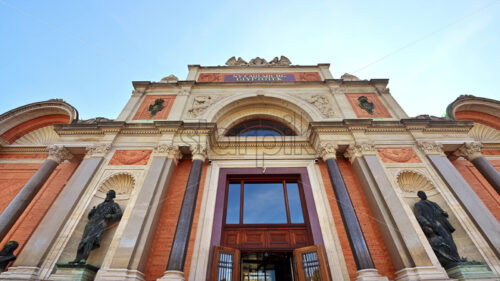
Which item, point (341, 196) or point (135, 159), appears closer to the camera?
point (341, 196)

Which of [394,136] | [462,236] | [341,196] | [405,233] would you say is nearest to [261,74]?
[394,136]

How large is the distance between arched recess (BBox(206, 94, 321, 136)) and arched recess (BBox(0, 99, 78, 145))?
6127 millimetres

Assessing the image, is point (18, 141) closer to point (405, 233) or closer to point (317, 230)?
point (317, 230)

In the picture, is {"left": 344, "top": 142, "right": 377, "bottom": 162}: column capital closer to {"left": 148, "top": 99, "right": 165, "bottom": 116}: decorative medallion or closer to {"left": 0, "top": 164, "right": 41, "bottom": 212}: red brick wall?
{"left": 148, "top": 99, "right": 165, "bottom": 116}: decorative medallion

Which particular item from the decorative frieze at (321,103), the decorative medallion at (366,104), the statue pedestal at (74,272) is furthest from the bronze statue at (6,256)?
the decorative medallion at (366,104)

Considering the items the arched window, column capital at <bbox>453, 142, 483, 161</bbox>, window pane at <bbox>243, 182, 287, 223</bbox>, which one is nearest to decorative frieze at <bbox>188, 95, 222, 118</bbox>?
the arched window

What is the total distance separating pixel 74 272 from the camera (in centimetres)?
495

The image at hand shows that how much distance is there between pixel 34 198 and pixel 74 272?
196 inches

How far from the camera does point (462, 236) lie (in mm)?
5844

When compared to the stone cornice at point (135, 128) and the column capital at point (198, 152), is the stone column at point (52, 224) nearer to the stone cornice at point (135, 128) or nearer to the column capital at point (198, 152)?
the stone cornice at point (135, 128)

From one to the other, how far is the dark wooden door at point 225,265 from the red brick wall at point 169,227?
760 mm

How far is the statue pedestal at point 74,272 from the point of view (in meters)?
4.85

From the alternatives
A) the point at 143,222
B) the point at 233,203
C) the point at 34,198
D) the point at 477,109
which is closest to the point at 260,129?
the point at 233,203

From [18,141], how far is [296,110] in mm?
12710
